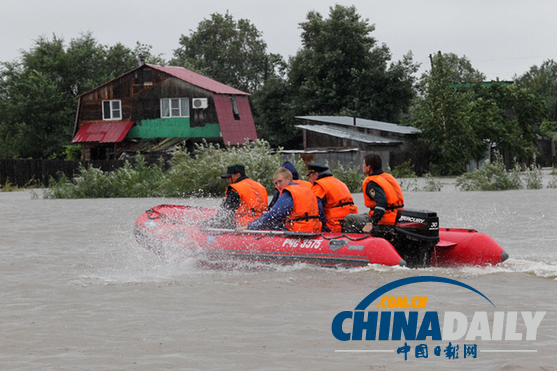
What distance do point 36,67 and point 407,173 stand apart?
2686 centimetres

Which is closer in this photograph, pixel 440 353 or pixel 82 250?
pixel 440 353

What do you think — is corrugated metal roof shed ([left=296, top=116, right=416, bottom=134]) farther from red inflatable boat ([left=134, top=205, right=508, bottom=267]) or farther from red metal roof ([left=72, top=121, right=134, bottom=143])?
red inflatable boat ([left=134, top=205, right=508, bottom=267])

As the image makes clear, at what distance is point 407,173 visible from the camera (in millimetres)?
39312

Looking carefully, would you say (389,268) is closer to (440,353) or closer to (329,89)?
(440,353)

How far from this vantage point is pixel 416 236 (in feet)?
30.9

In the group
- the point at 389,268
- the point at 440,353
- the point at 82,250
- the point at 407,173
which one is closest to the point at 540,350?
the point at 440,353

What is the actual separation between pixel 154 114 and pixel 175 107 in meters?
1.24

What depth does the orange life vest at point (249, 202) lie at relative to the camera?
10.5 m

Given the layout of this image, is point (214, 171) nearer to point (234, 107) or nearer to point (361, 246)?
point (361, 246)

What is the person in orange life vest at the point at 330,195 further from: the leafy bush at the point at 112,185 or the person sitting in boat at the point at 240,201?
the leafy bush at the point at 112,185

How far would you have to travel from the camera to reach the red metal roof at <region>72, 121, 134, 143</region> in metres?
41.9

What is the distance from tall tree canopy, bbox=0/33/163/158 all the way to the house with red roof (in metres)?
6.48

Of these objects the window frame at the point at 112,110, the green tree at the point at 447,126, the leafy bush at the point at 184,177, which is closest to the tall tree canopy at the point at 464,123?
the green tree at the point at 447,126

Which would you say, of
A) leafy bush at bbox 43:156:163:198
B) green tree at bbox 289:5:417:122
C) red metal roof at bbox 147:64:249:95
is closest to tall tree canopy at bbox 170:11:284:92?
green tree at bbox 289:5:417:122
